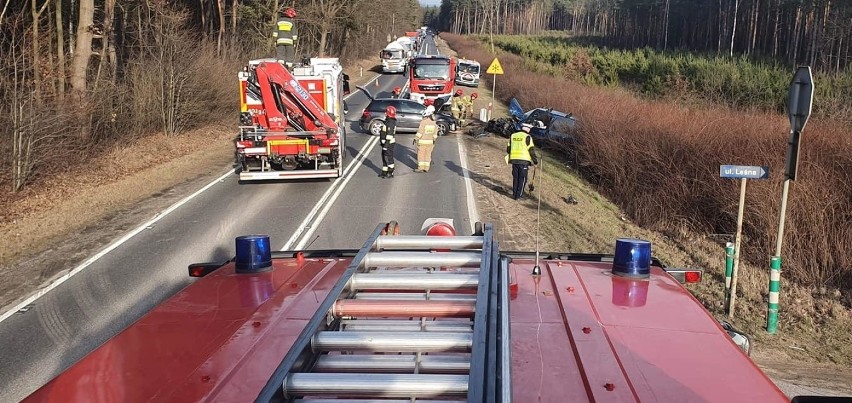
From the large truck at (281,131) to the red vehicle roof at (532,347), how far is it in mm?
12306

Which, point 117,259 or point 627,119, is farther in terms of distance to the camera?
point 627,119

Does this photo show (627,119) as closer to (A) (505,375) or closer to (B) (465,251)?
(B) (465,251)

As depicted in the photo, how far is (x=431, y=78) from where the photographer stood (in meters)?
34.9

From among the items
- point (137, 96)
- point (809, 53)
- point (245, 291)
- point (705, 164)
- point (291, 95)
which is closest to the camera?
point (245, 291)

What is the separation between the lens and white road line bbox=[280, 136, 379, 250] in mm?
12070

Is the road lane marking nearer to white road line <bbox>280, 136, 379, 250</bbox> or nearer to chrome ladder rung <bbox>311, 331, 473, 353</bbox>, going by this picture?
white road line <bbox>280, 136, 379, 250</bbox>

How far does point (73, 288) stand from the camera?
30.9 feet

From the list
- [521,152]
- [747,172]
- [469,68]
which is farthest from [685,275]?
[469,68]

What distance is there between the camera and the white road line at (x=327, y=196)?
1207 cm

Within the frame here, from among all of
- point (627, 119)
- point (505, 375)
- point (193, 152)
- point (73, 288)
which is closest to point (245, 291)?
point (505, 375)

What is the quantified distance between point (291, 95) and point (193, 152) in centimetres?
695

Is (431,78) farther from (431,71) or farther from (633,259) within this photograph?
(633,259)

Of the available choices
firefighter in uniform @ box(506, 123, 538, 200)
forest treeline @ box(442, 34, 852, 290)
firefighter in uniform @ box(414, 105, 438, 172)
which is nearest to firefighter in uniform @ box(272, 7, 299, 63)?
firefighter in uniform @ box(414, 105, 438, 172)

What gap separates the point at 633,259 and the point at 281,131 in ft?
44.1
